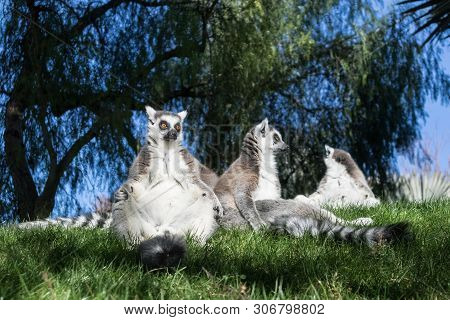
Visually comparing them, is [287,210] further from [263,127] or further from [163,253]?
[163,253]

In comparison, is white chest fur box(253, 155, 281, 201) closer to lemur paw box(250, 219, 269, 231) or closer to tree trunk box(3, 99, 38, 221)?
lemur paw box(250, 219, 269, 231)

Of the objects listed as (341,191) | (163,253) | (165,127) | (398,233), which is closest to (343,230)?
(398,233)

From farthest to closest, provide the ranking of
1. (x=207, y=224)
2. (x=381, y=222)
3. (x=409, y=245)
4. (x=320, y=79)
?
(x=320, y=79), (x=381, y=222), (x=207, y=224), (x=409, y=245)

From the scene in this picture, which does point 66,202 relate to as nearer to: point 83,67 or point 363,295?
point 83,67

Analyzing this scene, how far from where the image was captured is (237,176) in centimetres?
606

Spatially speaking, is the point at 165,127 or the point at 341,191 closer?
the point at 165,127

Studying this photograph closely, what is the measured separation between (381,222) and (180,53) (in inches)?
253

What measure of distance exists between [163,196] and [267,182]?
2182 millimetres

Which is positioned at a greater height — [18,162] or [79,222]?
[18,162]

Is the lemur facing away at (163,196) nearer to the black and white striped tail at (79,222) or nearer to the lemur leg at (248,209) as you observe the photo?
the lemur leg at (248,209)

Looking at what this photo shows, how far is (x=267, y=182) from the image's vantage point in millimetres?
6184

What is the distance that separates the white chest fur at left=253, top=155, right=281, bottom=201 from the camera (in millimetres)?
6059

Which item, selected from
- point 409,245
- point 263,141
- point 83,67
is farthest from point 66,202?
point 409,245

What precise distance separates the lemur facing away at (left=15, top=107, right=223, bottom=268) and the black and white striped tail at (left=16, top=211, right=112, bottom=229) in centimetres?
151
